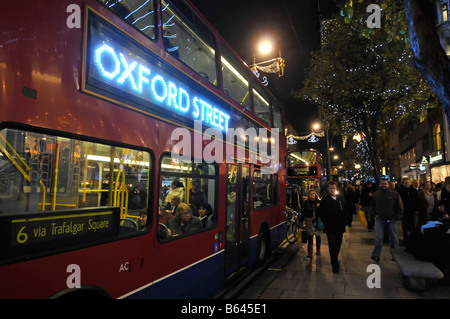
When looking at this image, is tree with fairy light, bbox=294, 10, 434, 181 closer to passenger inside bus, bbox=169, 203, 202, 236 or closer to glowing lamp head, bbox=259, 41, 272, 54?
glowing lamp head, bbox=259, 41, 272, 54

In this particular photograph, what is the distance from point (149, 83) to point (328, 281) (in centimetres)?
488

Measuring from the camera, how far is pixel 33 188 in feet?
7.15

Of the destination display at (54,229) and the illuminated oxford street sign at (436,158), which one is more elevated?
the illuminated oxford street sign at (436,158)

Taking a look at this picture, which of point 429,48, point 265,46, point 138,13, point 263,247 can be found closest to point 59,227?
point 138,13

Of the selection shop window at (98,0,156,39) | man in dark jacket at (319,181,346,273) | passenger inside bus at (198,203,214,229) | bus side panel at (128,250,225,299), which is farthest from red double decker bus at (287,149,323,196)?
shop window at (98,0,156,39)

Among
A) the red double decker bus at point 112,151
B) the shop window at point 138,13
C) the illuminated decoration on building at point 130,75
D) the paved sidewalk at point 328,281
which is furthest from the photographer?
the paved sidewalk at point 328,281

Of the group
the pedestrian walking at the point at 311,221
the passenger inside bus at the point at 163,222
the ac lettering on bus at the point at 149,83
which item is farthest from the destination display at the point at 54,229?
the pedestrian walking at the point at 311,221

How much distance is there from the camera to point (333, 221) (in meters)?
6.34

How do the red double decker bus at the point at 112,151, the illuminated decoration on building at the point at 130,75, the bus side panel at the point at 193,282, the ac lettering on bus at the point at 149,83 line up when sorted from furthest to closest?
the bus side panel at the point at 193,282 < the ac lettering on bus at the point at 149,83 < the illuminated decoration on building at the point at 130,75 < the red double decker bus at the point at 112,151

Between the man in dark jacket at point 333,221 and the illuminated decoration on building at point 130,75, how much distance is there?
12.5 feet

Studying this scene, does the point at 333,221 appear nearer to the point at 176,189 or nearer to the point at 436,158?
the point at 176,189

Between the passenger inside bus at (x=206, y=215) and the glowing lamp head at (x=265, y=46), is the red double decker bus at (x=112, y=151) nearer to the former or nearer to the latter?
the passenger inside bus at (x=206, y=215)

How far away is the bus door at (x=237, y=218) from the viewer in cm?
541

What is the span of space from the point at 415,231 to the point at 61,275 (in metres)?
6.33
